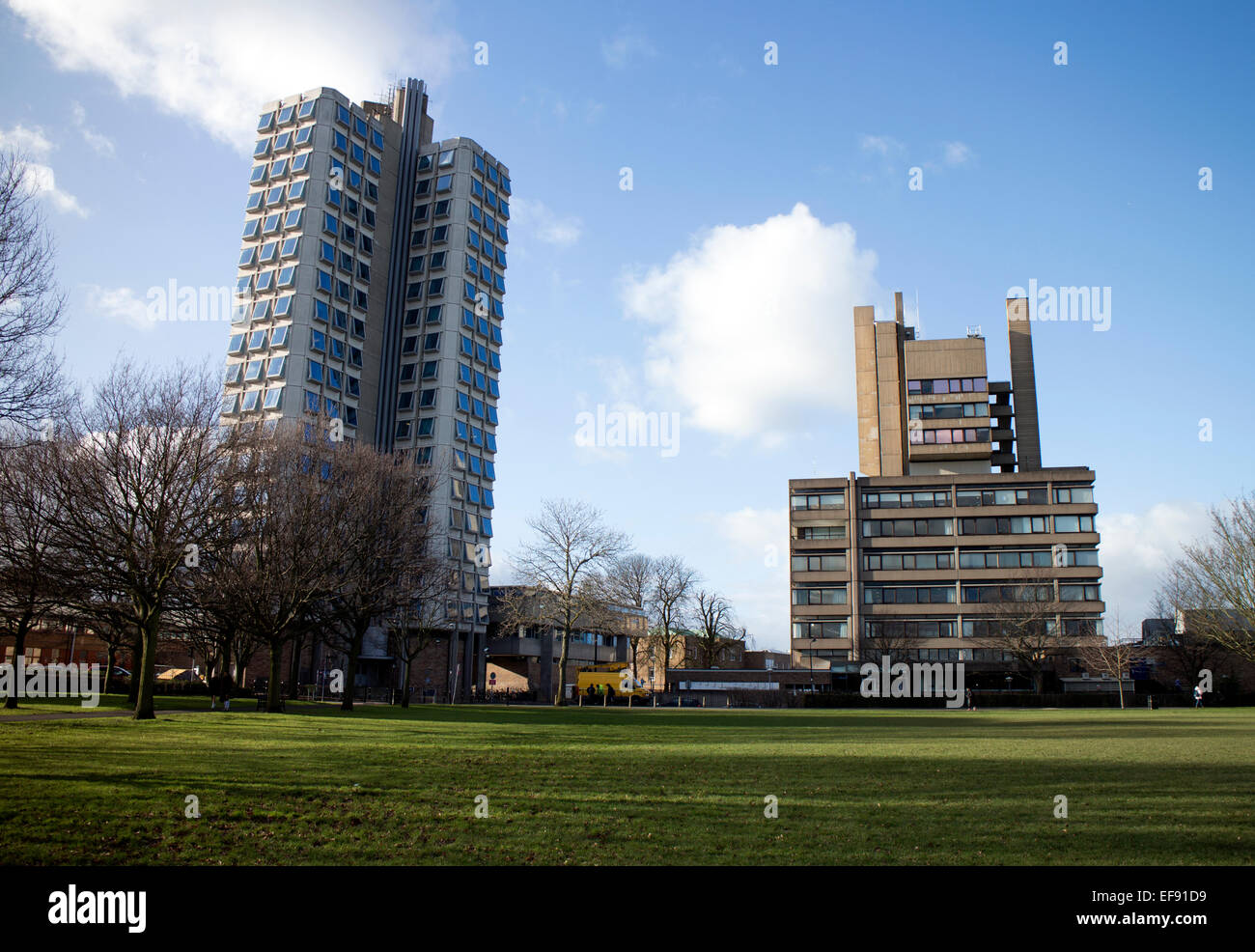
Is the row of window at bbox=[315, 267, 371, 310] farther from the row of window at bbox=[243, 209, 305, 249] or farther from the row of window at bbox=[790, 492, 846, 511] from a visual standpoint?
the row of window at bbox=[790, 492, 846, 511]

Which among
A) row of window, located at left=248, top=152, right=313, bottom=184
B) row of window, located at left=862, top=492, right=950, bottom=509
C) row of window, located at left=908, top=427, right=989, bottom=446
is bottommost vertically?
row of window, located at left=862, top=492, right=950, bottom=509

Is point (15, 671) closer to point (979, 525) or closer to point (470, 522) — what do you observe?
point (470, 522)

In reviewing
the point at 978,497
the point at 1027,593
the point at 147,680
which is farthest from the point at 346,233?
the point at 1027,593

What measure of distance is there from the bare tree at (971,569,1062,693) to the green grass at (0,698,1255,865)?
68.7 metres

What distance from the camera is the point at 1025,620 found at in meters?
90.3

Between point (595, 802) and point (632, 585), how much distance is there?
69913 mm

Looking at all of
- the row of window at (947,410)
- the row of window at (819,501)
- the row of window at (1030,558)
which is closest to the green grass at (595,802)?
the row of window at (1030,558)

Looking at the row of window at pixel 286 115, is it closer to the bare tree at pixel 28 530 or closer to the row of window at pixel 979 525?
the bare tree at pixel 28 530

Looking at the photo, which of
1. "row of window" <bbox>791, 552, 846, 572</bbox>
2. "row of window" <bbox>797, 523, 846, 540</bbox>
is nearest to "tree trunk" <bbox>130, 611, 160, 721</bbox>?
"row of window" <bbox>791, 552, 846, 572</bbox>

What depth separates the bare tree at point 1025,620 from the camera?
88000 mm

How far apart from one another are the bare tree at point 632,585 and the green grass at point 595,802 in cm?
4528

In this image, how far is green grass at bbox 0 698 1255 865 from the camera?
32.2 feet
